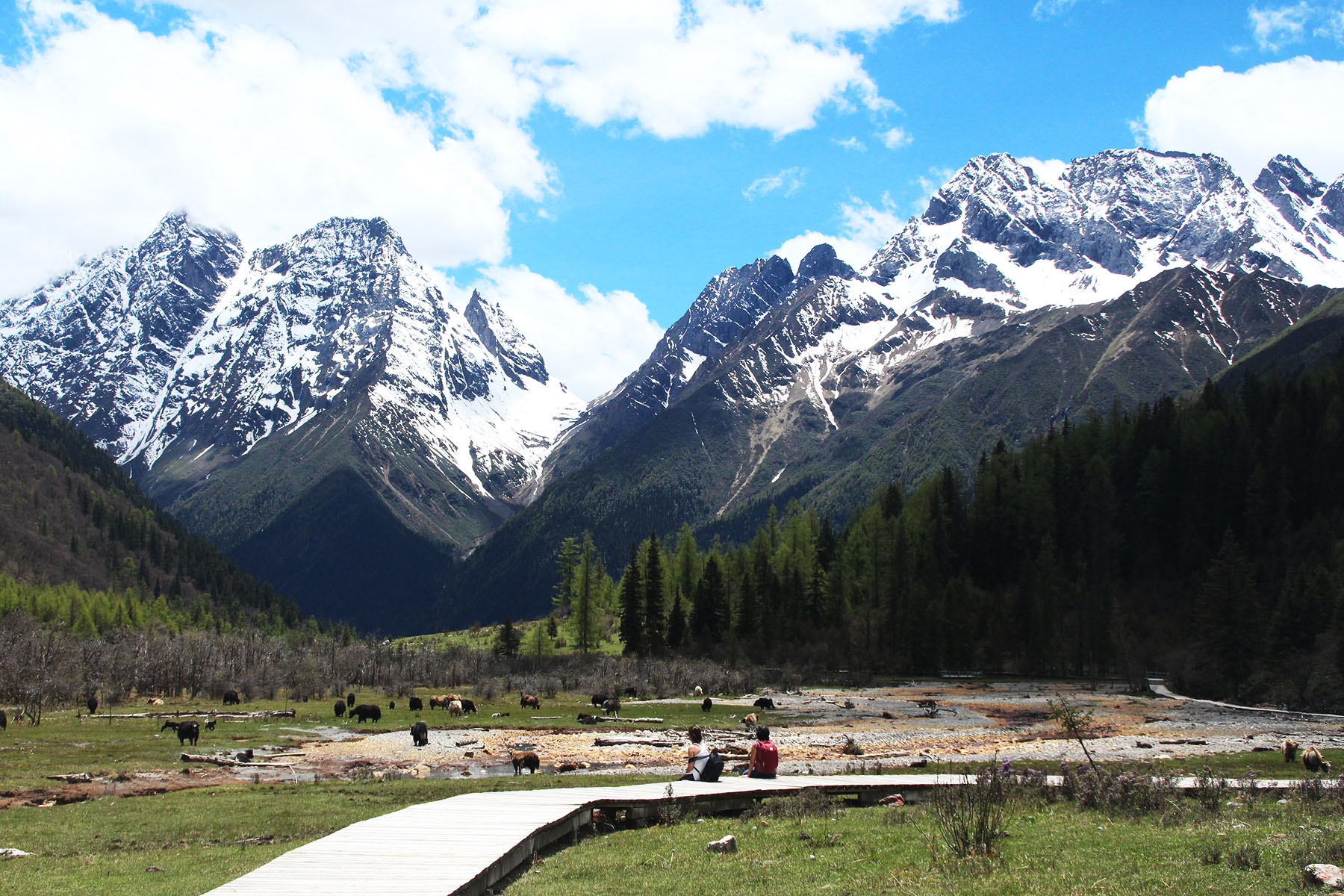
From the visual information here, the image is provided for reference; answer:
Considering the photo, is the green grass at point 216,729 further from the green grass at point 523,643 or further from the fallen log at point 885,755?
the green grass at point 523,643

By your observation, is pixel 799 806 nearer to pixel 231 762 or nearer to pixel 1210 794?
pixel 1210 794

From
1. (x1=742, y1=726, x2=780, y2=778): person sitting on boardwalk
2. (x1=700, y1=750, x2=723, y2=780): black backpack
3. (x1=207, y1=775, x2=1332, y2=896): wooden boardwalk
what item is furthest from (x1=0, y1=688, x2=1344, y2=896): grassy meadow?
(x1=742, y1=726, x2=780, y2=778): person sitting on boardwalk

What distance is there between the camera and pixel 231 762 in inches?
1631

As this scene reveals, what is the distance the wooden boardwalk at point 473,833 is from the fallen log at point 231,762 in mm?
22454

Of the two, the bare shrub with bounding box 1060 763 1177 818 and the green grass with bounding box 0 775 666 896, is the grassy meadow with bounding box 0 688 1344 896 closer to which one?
the green grass with bounding box 0 775 666 896

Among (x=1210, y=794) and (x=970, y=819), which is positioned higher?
(x=970, y=819)

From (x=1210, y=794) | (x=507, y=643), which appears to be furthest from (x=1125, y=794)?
(x=507, y=643)

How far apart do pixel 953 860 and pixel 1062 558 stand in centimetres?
11868

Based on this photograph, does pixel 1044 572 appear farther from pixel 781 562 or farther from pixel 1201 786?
pixel 1201 786

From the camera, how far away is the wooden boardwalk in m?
A: 13.9

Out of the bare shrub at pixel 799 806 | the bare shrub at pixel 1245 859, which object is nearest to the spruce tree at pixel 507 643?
the bare shrub at pixel 799 806

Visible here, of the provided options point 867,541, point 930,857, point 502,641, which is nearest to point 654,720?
point 930,857

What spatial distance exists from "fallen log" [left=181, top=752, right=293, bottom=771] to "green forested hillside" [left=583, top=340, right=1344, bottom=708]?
74055 millimetres

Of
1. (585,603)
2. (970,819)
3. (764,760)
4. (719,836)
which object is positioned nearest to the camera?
(970,819)
